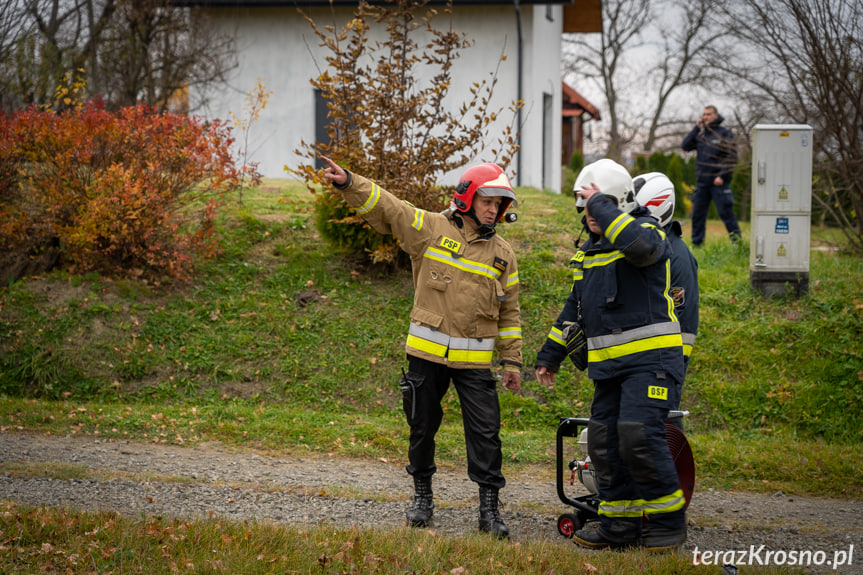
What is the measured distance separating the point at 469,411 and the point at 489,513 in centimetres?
63

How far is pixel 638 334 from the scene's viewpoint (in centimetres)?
478

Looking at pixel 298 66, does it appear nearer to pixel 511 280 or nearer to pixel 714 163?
pixel 714 163

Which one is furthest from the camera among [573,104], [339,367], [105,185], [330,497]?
[573,104]

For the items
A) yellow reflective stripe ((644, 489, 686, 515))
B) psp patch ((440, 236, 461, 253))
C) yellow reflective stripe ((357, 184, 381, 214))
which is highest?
yellow reflective stripe ((357, 184, 381, 214))

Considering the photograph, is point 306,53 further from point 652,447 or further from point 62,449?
point 652,447

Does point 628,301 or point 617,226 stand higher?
point 617,226

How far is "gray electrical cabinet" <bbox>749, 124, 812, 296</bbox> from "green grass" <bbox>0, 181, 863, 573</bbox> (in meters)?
0.44

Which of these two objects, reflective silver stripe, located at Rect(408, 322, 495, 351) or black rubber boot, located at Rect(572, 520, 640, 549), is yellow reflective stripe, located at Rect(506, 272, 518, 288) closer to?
reflective silver stripe, located at Rect(408, 322, 495, 351)

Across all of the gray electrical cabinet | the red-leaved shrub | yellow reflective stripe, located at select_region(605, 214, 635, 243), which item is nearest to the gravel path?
yellow reflective stripe, located at select_region(605, 214, 635, 243)

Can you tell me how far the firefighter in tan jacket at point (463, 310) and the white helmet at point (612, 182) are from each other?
497 mm

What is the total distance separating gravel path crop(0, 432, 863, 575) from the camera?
5.20m

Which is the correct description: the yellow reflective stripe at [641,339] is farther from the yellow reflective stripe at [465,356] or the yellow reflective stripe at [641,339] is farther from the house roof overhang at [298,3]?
the house roof overhang at [298,3]

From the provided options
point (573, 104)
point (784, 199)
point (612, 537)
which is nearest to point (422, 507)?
point (612, 537)

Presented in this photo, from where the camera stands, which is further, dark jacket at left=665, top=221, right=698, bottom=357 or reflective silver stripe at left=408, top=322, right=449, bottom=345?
dark jacket at left=665, top=221, right=698, bottom=357
